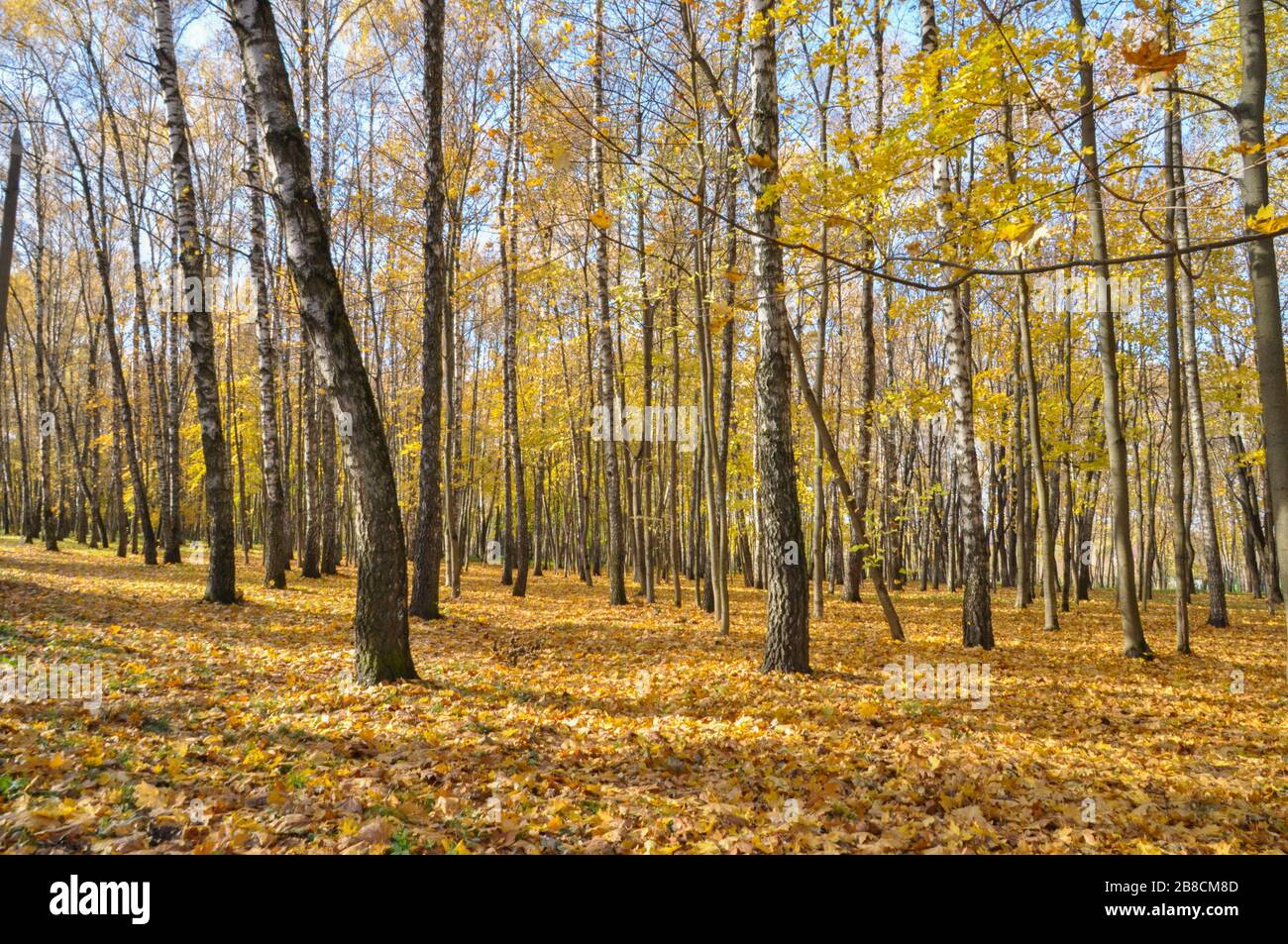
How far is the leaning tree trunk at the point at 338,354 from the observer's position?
19.0ft

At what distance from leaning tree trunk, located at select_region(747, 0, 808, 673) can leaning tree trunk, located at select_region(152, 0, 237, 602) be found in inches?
319

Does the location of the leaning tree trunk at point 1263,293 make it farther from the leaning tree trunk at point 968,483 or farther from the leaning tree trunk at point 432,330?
the leaning tree trunk at point 432,330

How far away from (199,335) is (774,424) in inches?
348

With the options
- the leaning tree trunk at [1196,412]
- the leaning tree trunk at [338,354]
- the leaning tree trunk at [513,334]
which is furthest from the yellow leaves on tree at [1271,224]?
the leaning tree trunk at [513,334]

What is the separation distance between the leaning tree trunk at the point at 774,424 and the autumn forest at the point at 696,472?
0.14ft

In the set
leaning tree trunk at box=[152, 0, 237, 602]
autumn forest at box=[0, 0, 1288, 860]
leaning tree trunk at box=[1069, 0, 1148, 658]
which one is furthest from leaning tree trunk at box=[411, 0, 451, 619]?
leaning tree trunk at box=[1069, 0, 1148, 658]

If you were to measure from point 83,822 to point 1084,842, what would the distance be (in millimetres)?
4913

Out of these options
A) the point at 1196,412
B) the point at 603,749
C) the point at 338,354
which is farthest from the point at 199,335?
the point at 1196,412

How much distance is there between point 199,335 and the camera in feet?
33.4

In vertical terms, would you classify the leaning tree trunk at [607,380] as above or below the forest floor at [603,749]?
above

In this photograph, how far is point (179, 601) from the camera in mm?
10180

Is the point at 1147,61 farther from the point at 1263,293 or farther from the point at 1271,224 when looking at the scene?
the point at 1263,293
